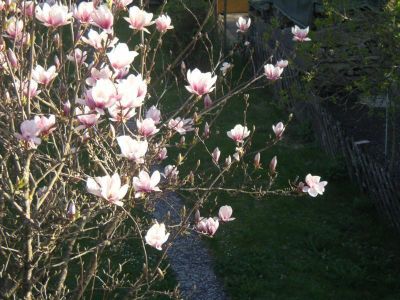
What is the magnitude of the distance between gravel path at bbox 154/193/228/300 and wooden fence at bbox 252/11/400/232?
5.69 ft

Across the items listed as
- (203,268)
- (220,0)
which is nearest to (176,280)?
(203,268)

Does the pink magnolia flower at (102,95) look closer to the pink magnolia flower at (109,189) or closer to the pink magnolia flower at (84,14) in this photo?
the pink magnolia flower at (109,189)

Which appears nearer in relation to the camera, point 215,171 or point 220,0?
point 215,171

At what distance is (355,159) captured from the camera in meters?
7.23

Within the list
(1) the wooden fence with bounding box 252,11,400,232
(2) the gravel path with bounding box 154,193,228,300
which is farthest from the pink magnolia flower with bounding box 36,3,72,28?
(2) the gravel path with bounding box 154,193,228,300

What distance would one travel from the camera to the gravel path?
5258mm

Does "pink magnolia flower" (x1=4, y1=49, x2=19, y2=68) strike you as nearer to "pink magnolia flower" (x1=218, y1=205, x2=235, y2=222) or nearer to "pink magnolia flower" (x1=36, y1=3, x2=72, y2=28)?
"pink magnolia flower" (x1=36, y1=3, x2=72, y2=28)

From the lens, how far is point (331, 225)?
21.0 feet

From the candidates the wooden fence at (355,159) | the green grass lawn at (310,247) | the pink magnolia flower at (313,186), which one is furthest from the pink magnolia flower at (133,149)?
the green grass lawn at (310,247)

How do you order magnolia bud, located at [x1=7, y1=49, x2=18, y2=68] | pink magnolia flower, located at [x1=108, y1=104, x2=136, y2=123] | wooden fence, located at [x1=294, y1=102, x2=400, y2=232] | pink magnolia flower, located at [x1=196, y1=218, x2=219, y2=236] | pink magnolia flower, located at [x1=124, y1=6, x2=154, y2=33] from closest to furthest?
pink magnolia flower, located at [x1=108, y1=104, x2=136, y2=123]
pink magnolia flower, located at [x1=124, y1=6, x2=154, y2=33]
magnolia bud, located at [x1=7, y1=49, x2=18, y2=68]
pink magnolia flower, located at [x1=196, y1=218, x2=219, y2=236]
wooden fence, located at [x1=294, y1=102, x2=400, y2=232]

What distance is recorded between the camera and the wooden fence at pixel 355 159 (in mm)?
6258

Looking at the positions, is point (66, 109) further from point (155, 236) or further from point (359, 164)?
point (359, 164)

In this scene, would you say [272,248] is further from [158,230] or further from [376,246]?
[158,230]

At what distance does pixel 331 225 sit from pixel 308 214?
0.31 metres
